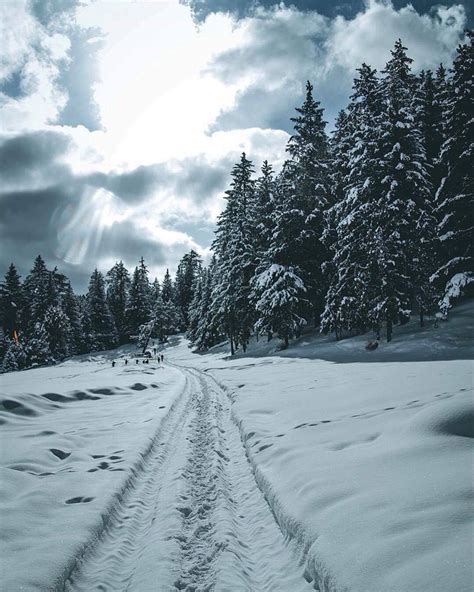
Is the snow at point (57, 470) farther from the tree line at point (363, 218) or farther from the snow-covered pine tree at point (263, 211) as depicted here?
the snow-covered pine tree at point (263, 211)

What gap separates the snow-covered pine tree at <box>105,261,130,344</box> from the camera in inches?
3081

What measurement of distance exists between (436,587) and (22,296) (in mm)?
71413

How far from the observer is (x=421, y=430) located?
19.1 feet

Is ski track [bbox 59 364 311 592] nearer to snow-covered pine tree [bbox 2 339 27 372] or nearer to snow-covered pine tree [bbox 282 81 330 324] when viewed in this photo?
snow-covered pine tree [bbox 282 81 330 324]

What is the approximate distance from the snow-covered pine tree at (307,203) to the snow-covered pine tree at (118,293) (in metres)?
55.6

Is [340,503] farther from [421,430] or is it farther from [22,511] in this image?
[22,511]

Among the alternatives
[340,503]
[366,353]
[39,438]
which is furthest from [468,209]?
[39,438]

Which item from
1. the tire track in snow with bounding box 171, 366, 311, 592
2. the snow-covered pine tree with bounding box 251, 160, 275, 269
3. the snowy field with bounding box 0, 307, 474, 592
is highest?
the snow-covered pine tree with bounding box 251, 160, 275, 269

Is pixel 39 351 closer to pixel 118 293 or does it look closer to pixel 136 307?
pixel 136 307

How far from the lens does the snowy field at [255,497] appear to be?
3.48m

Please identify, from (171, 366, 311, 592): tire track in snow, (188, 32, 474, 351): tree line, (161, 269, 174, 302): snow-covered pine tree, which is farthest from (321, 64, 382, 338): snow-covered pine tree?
(161, 269, 174, 302): snow-covered pine tree

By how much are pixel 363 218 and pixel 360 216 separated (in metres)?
0.22

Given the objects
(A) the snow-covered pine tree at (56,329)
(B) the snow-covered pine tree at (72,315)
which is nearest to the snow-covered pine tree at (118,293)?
(B) the snow-covered pine tree at (72,315)

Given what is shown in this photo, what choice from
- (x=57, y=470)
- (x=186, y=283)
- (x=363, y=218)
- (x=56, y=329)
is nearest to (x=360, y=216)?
(x=363, y=218)
